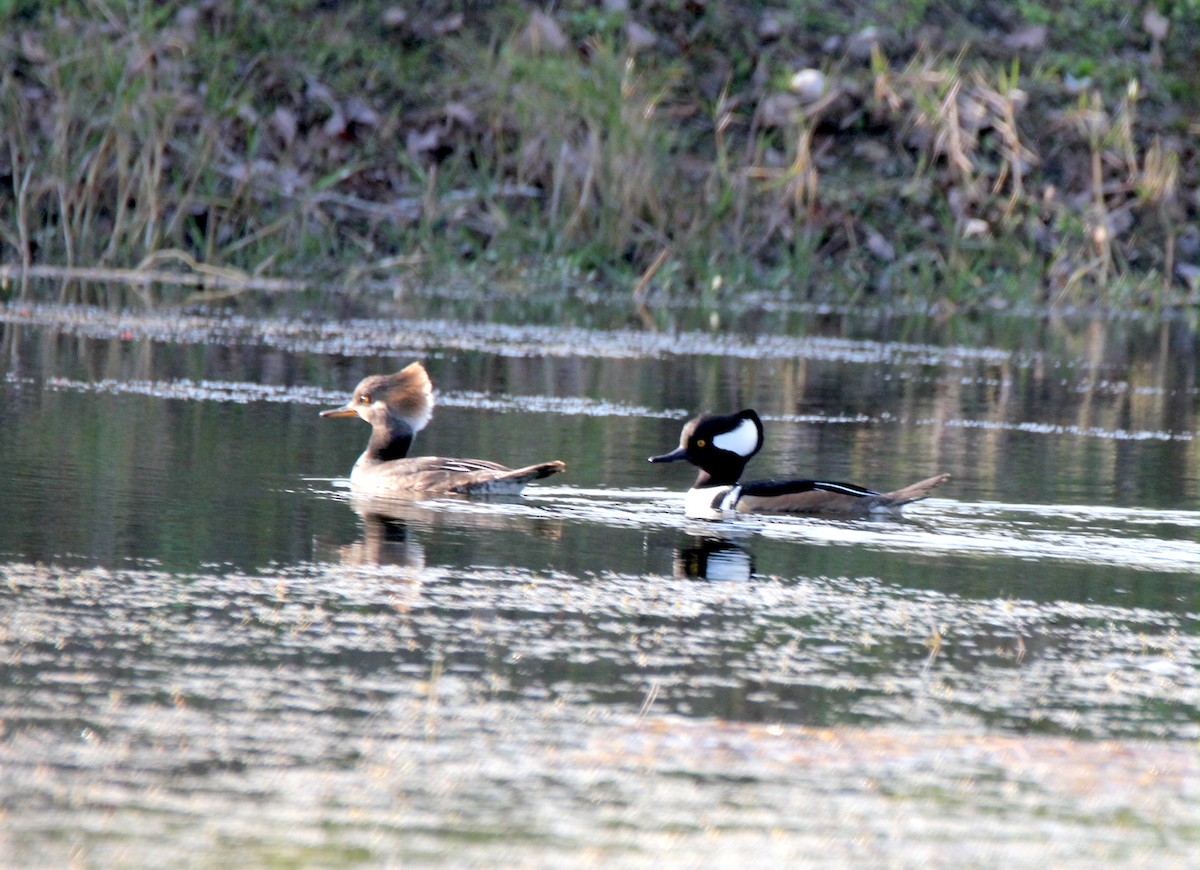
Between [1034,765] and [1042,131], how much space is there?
1910 cm

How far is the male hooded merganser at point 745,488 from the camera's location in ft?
28.4

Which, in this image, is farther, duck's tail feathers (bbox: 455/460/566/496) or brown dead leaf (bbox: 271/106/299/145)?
brown dead leaf (bbox: 271/106/299/145)

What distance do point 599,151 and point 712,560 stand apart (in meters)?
12.8

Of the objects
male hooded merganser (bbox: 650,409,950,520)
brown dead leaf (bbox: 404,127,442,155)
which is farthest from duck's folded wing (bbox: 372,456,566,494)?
brown dead leaf (bbox: 404,127,442,155)

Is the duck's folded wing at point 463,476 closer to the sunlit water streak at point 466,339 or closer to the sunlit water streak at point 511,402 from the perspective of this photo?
the sunlit water streak at point 511,402

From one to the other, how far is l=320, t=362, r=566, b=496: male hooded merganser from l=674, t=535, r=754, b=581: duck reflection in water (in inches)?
35.2

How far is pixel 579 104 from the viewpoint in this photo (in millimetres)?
20312

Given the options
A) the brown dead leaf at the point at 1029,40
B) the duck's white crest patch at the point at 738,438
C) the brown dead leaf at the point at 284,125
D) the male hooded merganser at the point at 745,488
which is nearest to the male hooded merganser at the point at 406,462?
the male hooded merganser at the point at 745,488

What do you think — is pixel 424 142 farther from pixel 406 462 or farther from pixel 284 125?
pixel 406 462

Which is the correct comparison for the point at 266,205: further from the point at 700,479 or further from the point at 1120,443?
the point at 700,479

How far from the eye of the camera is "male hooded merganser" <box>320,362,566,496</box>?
8914 millimetres

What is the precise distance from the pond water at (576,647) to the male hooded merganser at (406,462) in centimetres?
12

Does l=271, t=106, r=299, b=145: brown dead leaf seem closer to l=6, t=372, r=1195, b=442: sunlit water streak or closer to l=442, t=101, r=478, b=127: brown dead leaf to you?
l=442, t=101, r=478, b=127: brown dead leaf

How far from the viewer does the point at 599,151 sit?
20016 millimetres
